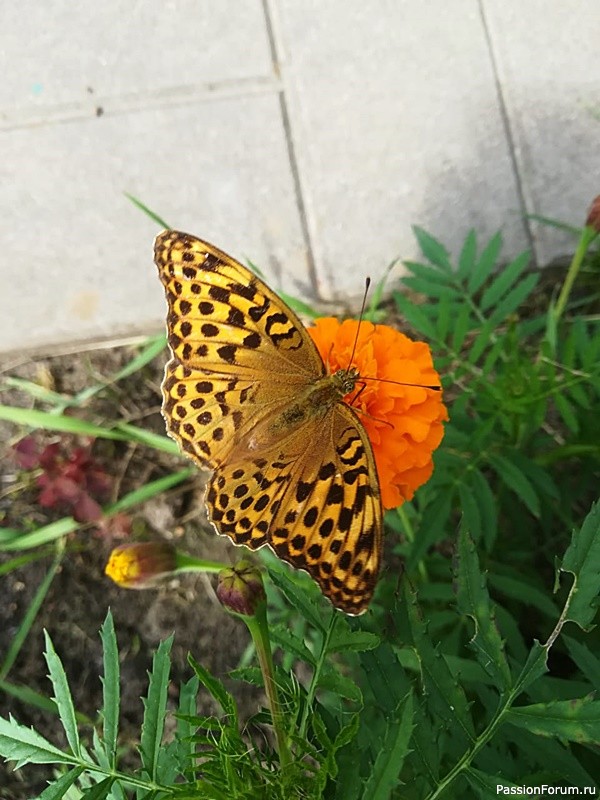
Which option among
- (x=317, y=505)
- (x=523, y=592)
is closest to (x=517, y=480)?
(x=523, y=592)

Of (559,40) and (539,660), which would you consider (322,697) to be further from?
(559,40)

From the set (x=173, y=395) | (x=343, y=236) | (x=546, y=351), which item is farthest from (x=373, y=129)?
(x=173, y=395)

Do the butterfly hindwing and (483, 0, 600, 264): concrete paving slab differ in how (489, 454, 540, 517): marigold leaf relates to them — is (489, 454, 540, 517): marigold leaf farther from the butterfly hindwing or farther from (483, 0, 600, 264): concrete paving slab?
(483, 0, 600, 264): concrete paving slab

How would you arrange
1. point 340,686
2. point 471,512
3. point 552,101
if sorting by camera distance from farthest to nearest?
point 552,101, point 471,512, point 340,686

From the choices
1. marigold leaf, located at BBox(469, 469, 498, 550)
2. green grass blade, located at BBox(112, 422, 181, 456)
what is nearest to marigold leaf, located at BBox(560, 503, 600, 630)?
marigold leaf, located at BBox(469, 469, 498, 550)

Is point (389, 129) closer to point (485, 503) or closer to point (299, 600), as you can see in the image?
point (485, 503)
